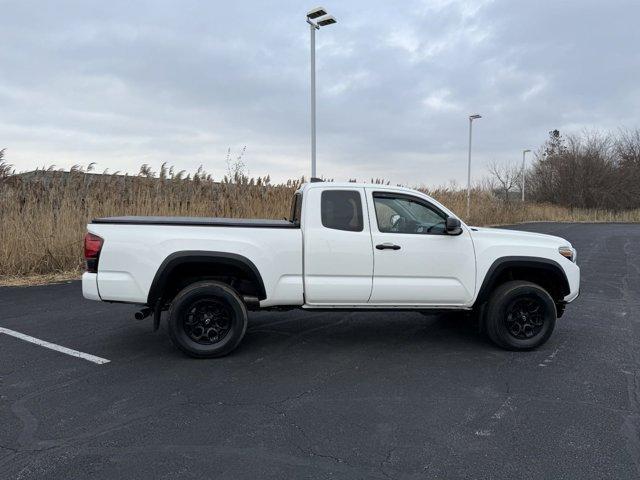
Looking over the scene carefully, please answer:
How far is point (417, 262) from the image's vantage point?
5.23 meters

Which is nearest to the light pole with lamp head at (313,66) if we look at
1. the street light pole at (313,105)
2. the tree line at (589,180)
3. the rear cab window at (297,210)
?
the street light pole at (313,105)

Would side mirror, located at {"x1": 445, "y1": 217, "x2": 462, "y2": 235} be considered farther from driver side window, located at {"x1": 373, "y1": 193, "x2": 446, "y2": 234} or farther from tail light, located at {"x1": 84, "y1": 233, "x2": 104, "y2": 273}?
tail light, located at {"x1": 84, "y1": 233, "x2": 104, "y2": 273}

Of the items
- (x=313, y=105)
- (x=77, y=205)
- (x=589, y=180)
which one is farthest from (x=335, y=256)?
(x=589, y=180)

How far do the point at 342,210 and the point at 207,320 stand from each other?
1.83m

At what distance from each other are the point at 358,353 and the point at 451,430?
1.84 metres

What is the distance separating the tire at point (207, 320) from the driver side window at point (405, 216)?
1.77 metres

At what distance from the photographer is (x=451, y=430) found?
11.7 feet

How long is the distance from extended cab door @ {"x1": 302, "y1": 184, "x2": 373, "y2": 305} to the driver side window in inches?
9.1

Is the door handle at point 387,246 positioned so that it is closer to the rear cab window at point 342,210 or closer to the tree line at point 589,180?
the rear cab window at point 342,210

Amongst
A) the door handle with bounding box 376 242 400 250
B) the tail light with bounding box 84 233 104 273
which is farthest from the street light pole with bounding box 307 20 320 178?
the tail light with bounding box 84 233 104 273

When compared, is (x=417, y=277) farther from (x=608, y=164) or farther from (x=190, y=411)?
(x=608, y=164)

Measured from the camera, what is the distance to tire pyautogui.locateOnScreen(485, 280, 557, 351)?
5305 mm

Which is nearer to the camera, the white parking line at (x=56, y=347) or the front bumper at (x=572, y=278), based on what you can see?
the white parking line at (x=56, y=347)

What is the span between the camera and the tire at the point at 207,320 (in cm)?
497
